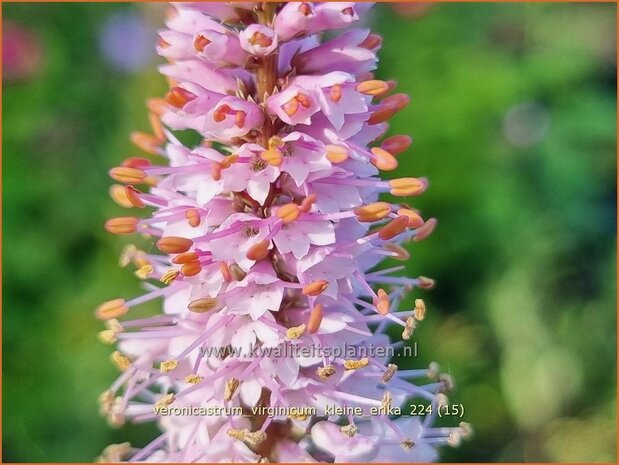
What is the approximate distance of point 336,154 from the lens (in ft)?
5.65

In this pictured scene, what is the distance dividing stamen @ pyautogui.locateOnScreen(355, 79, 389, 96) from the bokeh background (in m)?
2.13

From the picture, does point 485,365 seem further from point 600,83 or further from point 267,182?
point 267,182

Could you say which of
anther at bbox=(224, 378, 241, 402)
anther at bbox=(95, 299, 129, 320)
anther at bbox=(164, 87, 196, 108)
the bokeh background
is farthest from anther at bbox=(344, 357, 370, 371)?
the bokeh background

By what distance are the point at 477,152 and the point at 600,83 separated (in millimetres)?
1227

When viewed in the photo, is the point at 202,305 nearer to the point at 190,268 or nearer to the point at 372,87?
the point at 190,268

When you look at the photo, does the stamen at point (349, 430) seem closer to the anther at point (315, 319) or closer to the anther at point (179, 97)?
the anther at point (315, 319)

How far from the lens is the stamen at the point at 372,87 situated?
1.79m

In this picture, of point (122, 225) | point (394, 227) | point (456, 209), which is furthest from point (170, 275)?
point (456, 209)

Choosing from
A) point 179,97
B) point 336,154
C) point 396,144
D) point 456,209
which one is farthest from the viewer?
point 456,209

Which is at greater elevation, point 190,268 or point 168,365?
point 190,268

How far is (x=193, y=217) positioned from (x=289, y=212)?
24 cm

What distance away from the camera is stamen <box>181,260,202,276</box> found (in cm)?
180

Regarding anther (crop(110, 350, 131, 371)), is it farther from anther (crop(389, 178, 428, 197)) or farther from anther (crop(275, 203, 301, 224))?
anther (crop(389, 178, 428, 197))

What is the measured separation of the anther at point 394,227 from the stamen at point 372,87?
1.01ft
